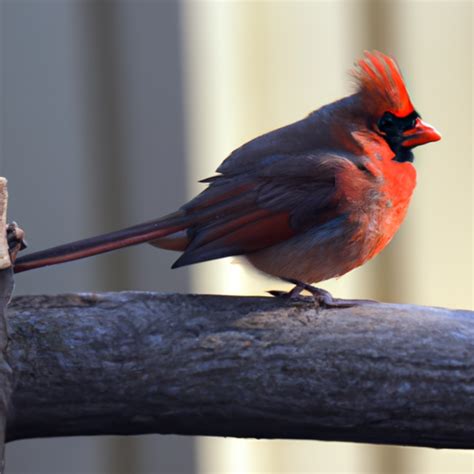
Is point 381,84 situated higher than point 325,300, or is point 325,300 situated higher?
point 381,84

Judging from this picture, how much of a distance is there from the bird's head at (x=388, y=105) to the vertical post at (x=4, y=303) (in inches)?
28.5

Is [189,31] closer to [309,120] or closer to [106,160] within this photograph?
[106,160]

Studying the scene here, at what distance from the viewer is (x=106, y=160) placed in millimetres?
2824

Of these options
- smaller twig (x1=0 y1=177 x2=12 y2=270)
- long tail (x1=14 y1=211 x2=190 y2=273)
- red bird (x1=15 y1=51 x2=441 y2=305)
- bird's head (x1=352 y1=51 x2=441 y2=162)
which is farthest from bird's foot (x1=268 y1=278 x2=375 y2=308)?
smaller twig (x1=0 y1=177 x2=12 y2=270)

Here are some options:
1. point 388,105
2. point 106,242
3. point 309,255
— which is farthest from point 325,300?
point 388,105

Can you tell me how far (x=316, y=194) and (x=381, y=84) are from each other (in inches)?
9.3

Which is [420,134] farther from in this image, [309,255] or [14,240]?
[14,240]

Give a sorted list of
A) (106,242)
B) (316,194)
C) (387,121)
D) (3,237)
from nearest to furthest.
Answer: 1. (3,237)
2. (106,242)
3. (316,194)
4. (387,121)

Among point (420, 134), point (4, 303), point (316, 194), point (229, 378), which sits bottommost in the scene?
point (229, 378)

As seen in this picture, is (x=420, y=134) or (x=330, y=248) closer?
(x=330, y=248)

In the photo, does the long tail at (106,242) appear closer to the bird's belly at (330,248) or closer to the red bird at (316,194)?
the red bird at (316,194)

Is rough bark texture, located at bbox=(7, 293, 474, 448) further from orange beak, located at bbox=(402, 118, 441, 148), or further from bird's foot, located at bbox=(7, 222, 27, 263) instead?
orange beak, located at bbox=(402, 118, 441, 148)

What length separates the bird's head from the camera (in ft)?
6.34

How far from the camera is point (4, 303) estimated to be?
152 centimetres
